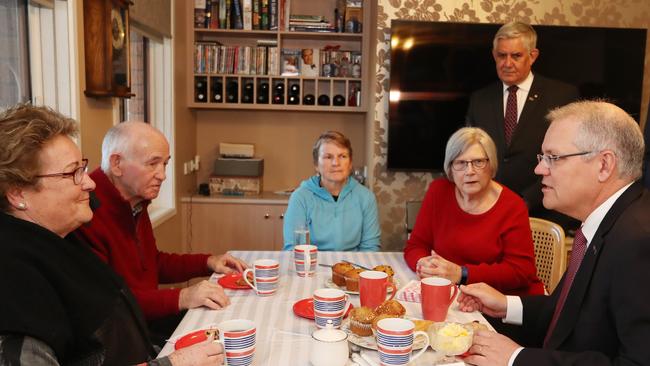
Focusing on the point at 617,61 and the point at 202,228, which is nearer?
the point at 617,61

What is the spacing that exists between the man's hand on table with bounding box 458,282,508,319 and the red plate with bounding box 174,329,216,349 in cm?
73

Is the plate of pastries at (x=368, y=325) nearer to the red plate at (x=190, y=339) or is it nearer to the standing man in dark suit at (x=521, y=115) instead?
the red plate at (x=190, y=339)

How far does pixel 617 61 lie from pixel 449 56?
1138mm

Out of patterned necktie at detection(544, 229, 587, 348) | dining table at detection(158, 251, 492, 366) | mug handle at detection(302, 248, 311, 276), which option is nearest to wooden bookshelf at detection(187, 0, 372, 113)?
dining table at detection(158, 251, 492, 366)

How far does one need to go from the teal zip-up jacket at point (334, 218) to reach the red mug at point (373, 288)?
3.24 feet

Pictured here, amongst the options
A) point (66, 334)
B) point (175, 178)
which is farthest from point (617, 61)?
point (66, 334)

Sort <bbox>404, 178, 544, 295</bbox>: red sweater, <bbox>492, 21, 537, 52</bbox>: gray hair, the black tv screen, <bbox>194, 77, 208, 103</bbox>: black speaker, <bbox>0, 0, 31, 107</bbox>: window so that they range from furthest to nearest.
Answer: <bbox>194, 77, 208, 103</bbox>: black speaker < the black tv screen < <bbox>492, 21, 537, 52</bbox>: gray hair < <bbox>0, 0, 31, 107</bbox>: window < <bbox>404, 178, 544, 295</bbox>: red sweater

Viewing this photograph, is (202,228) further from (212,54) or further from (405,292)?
(405,292)

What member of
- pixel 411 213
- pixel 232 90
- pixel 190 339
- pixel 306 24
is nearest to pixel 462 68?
pixel 411 213

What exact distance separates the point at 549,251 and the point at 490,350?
1133 millimetres

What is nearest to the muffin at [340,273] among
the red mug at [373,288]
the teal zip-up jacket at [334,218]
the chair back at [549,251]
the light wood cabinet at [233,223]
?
the red mug at [373,288]

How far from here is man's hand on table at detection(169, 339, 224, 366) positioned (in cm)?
108

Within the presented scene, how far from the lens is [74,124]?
4.00ft

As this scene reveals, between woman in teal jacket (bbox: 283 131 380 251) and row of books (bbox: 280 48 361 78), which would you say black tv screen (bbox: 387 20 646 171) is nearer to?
row of books (bbox: 280 48 361 78)
